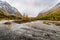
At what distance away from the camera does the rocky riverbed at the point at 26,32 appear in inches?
424

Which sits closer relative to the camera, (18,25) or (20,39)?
(20,39)

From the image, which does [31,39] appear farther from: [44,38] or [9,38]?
[9,38]

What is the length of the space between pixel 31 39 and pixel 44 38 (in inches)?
40.3

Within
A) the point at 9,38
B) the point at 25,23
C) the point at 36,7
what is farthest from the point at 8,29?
the point at 36,7

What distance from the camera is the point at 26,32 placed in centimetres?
1273

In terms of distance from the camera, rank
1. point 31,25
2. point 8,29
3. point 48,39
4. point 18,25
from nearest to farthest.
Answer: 1. point 48,39
2. point 8,29
3. point 18,25
4. point 31,25

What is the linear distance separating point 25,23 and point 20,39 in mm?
4356

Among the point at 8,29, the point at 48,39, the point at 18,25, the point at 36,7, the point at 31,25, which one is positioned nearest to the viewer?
the point at 48,39

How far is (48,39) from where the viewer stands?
1027cm

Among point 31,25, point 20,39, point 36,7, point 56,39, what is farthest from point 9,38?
point 36,7

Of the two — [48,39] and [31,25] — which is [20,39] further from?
[31,25]

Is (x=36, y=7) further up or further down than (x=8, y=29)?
further up

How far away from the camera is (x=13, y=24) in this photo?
14.5 metres

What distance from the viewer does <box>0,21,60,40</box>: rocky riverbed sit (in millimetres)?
10781
